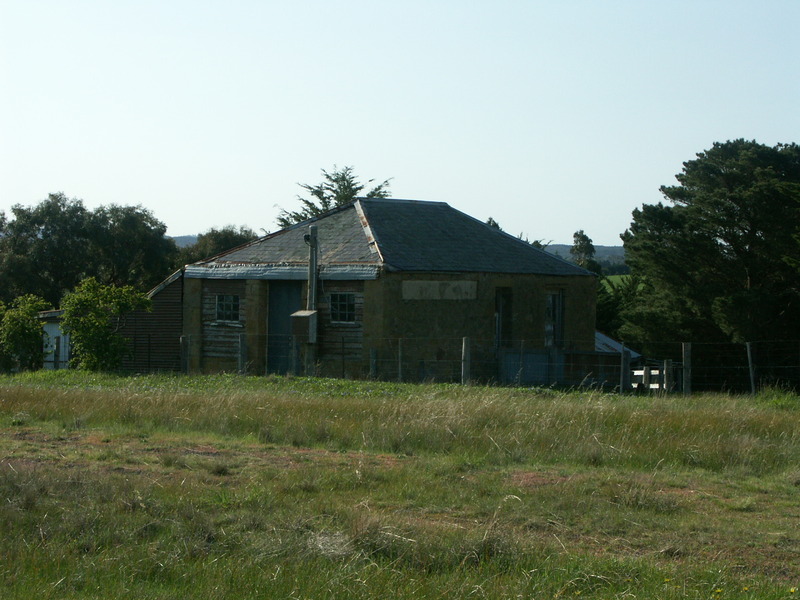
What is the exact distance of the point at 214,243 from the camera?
5447 cm

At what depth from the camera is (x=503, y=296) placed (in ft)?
93.2

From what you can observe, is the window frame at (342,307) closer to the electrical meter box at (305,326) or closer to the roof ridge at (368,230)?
the roof ridge at (368,230)

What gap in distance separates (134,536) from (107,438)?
5.09 meters

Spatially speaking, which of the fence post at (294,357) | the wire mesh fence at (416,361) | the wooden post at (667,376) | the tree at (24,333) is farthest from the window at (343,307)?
the tree at (24,333)

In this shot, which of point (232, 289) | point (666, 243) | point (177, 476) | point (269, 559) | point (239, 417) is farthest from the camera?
point (666, 243)

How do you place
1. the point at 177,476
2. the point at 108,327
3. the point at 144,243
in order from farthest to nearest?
1. the point at 144,243
2. the point at 108,327
3. the point at 177,476

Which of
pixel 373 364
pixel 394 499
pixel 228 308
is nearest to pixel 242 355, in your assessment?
pixel 228 308

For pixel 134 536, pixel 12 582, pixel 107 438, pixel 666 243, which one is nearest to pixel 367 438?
pixel 107 438

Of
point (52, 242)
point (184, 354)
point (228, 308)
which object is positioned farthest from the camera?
point (52, 242)

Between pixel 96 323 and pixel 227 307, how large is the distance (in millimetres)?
3837

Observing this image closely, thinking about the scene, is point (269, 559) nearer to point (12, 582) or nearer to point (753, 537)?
point (12, 582)

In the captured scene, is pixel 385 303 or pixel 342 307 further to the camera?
pixel 342 307

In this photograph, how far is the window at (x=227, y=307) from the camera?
2819 cm

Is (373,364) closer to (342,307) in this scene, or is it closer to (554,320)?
(342,307)
